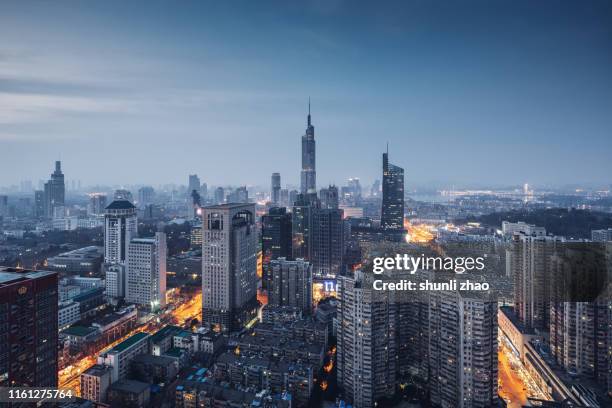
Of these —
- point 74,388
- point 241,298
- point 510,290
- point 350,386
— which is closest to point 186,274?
point 241,298

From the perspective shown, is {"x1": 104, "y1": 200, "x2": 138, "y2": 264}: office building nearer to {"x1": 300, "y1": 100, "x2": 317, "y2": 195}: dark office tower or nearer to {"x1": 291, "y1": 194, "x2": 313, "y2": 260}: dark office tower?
{"x1": 291, "y1": 194, "x2": 313, "y2": 260}: dark office tower

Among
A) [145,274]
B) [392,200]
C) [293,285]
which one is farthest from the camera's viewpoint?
[392,200]

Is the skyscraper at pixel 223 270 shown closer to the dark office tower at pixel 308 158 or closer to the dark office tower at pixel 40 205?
the dark office tower at pixel 308 158

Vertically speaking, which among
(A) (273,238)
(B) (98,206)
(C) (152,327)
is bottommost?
(C) (152,327)

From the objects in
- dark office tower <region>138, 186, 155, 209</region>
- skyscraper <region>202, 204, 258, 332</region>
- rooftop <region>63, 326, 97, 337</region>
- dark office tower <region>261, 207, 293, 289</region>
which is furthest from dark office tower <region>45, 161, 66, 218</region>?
skyscraper <region>202, 204, 258, 332</region>

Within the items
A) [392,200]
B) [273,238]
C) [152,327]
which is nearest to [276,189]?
[392,200]

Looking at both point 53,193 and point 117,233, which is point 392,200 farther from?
point 53,193

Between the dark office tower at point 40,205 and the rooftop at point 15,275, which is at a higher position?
the dark office tower at point 40,205

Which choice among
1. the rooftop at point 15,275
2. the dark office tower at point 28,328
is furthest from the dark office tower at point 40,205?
the dark office tower at point 28,328
